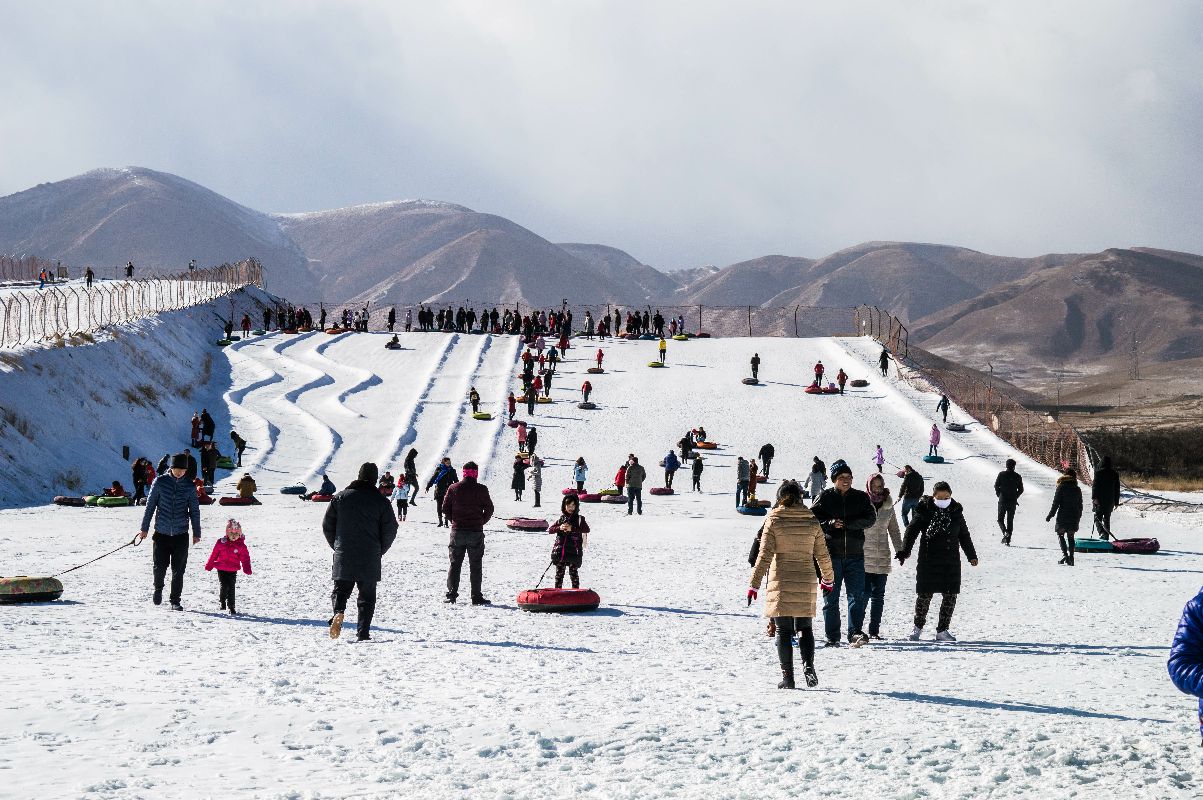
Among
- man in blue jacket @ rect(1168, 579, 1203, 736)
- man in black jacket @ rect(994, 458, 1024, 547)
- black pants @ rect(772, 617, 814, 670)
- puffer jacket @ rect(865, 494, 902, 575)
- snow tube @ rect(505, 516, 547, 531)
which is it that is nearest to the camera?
man in blue jacket @ rect(1168, 579, 1203, 736)

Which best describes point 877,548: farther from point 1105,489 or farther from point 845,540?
point 1105,489

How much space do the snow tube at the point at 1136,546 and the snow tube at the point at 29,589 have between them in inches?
648

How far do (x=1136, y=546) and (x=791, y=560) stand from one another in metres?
14.2

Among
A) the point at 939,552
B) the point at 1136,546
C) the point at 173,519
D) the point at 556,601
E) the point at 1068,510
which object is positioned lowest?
the point at 556,601

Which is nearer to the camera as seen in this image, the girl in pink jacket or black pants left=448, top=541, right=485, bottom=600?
the girl in pink jacket

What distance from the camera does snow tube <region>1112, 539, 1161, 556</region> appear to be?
20745 mm

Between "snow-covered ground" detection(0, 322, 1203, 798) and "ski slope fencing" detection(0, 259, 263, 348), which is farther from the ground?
"ski slope fencing" detection(0, 259, 263, 348)

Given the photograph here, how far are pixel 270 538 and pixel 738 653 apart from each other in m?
12.1

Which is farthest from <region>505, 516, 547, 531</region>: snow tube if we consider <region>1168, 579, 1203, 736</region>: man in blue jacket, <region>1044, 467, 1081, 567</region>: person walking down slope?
<region>1168, 579, 1203, 736</region>: man in blue jacket

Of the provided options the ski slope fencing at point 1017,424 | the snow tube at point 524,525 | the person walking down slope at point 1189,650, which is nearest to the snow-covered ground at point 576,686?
the snow tube at point 524,525

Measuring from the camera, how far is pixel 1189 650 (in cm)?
472

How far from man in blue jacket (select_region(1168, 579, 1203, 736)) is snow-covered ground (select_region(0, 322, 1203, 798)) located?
71.3 inches

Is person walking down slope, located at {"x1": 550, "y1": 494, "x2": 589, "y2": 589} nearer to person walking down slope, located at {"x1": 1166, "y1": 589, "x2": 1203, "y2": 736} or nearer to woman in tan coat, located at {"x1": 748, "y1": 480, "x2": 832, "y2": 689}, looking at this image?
woman in tan coat, located at {"x1": 748, "y1": 480, "x2": 832, "y2": 689}

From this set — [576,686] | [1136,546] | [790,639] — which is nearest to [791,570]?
[790,639]
